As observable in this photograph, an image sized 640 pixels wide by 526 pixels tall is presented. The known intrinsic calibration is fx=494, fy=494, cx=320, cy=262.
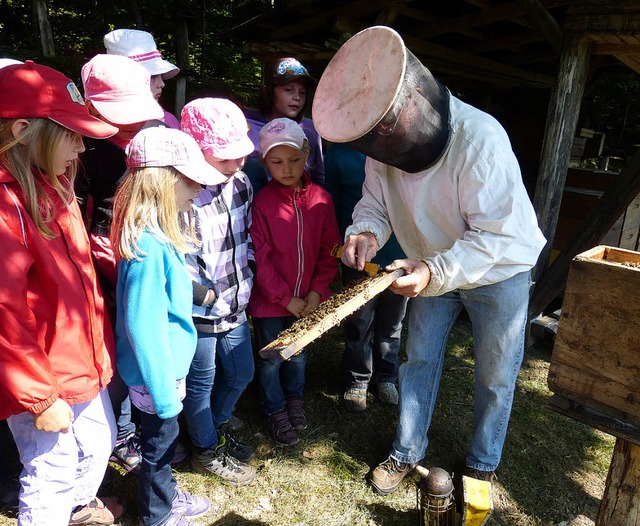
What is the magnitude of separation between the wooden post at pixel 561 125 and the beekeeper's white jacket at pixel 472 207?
2.30 metres

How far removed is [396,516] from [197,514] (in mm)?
1051

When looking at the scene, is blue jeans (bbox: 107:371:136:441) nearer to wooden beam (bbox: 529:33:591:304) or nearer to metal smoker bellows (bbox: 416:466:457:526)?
metal smoker bellows (bbox: 416:466:457:526)

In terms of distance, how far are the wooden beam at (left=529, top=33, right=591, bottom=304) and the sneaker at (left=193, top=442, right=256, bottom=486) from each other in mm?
3273

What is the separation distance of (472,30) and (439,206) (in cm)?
411

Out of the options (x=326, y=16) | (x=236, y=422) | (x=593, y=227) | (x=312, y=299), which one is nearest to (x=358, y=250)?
(x=312, y=299)

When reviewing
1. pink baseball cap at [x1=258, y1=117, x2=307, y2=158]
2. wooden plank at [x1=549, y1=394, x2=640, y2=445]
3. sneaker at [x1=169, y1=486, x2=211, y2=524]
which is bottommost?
sneaker at [x1=169, y1=486, x2=211, y2=524]

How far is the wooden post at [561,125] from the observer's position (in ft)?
13.2

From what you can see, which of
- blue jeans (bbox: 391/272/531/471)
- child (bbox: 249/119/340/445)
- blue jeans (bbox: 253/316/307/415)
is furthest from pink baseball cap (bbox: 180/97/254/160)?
blue jeans (bbox: 391/272/531/471)

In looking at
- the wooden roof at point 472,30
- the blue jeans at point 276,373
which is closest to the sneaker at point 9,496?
the blue jeans at point 276,373

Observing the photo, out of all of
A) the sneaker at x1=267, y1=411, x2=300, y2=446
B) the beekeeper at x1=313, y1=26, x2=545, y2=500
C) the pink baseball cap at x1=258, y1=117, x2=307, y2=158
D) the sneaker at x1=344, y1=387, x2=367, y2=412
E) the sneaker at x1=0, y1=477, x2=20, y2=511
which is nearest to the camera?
the beekeeper at x1=313, y1=26, x2=545, y2=500

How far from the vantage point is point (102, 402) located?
2.11 m

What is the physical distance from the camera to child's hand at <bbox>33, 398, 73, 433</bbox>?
1.73 m

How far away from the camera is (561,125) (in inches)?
164

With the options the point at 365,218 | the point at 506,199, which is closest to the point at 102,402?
the point at 365,218
